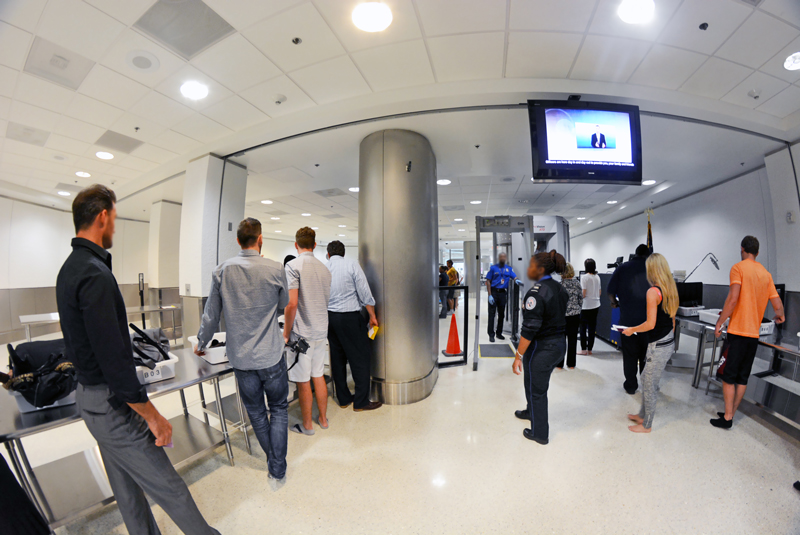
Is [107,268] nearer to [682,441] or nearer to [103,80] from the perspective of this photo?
[103,80]

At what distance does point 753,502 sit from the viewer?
1.81 meters

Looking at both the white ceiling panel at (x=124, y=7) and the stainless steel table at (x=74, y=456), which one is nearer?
the stainless steel table at (x=74, y=456)

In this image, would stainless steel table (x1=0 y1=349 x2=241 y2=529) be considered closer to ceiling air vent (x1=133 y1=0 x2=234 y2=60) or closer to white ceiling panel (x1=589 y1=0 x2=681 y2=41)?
ceiling air vent (x1=133 y1=0 x2=234 y2=60)

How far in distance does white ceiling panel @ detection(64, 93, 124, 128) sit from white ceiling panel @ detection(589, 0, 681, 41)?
4543mm

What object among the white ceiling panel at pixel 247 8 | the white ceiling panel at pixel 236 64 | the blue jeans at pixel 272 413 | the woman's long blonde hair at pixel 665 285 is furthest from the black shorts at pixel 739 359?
the white ceiling panel at pixel 236 64

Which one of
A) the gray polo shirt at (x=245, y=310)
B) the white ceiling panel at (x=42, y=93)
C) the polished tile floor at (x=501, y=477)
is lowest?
the polished tile floor at (x=501, y=477)

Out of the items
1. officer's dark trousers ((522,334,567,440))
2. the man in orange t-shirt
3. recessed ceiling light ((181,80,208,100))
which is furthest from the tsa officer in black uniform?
recessed ceiling light ((181,80,208,100))

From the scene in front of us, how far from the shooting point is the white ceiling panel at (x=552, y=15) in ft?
6.57

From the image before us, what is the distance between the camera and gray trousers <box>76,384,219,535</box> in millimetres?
1215

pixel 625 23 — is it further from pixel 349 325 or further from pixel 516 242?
pixel 516 242

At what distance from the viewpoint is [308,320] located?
2.58 metres

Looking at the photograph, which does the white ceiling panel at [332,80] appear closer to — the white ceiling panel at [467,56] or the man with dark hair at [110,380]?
the white ceiling panel at [467,56]

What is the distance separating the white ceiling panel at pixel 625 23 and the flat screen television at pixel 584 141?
0.61 m

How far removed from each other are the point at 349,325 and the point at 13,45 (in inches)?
136
